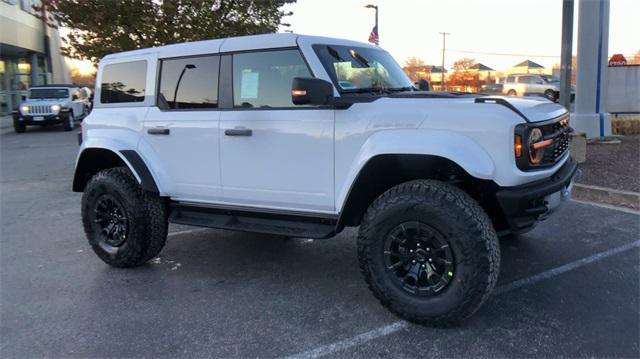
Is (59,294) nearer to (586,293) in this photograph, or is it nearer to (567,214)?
(586,293)

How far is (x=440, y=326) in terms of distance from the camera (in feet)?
11.1

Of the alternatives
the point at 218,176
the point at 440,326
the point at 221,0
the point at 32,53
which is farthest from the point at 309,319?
the point at 32,53

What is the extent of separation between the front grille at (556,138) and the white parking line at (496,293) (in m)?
1.05

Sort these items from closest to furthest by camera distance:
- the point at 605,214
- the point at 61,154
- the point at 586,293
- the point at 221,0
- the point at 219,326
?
the point at 219,326, the point at 586,293, the point at 605,214, the point at 61,154, the point at 221,0

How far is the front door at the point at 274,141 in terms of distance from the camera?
12.4 feet

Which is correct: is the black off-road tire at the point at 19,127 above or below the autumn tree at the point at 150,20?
Answer: below

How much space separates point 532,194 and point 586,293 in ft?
3.89

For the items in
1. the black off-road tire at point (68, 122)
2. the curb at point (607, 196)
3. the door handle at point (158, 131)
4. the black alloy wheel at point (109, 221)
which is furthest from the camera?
the black off-road tire at point (68, 122)

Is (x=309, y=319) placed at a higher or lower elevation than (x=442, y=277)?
lower

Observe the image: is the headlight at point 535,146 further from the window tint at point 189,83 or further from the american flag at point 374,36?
the american flag at point 374,36

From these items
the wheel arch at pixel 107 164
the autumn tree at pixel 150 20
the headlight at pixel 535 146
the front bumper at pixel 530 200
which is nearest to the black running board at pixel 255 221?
the wheel arch at pixel 107 164

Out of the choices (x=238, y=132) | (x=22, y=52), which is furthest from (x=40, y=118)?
(x=238, y=132)

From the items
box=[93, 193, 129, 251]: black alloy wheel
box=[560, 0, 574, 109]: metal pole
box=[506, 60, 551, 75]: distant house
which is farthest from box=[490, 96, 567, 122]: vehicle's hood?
box=[506, 60, 551, 75]: distant house

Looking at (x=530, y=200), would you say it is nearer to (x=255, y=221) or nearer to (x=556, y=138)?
(x=556, y=138)
